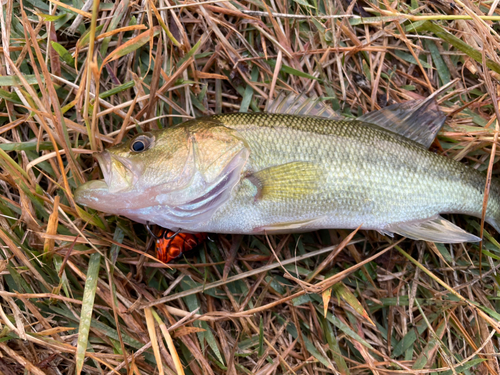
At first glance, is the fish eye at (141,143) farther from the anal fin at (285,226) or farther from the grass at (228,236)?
the anal fin at (285,226)

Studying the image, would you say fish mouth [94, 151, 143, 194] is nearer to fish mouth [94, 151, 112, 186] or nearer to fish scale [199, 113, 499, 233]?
fish mouth [94, 151, 112, 186]

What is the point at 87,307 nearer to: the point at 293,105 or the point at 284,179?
the point at 284,179

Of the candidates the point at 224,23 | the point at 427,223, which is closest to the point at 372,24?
the point at 224,23

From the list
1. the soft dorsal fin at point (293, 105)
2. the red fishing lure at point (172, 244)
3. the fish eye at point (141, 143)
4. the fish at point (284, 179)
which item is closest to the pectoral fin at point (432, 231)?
the fish at point (284, 179)

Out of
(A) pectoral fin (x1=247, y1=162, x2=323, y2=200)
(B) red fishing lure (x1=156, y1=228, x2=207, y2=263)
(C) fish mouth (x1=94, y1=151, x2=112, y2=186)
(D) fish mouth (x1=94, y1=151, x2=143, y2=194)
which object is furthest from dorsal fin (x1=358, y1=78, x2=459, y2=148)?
(C) fish mouth (x1=94, y1=151, x2=112, y2=186)

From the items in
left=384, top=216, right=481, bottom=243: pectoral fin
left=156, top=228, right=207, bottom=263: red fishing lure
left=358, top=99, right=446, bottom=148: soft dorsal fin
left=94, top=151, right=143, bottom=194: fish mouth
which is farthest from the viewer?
left=358, top=99, right=446, bottom=148: soft dorsal fin

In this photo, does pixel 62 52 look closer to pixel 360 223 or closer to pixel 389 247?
pixel 360 223

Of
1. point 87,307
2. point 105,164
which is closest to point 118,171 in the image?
point 105,164
